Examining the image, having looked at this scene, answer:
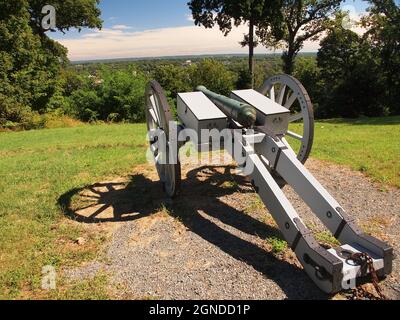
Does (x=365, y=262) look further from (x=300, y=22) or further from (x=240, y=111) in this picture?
(x=300, y=22)

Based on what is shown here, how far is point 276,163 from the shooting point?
14.2 feet

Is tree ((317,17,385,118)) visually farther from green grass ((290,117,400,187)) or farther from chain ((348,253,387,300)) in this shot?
chain ((348,253,387,300))

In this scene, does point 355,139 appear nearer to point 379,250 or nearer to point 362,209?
point 362,209

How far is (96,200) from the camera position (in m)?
5.61

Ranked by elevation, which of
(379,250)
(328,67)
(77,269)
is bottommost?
(77,269)

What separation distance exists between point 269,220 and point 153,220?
1496 millimetres

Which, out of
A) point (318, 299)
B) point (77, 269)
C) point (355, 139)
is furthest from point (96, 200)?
point (355, 139)

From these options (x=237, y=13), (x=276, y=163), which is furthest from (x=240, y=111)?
(x=237, y=13)

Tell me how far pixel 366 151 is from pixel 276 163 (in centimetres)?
461

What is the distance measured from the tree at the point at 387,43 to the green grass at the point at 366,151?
14.4 meters

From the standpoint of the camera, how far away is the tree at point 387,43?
21953mm
